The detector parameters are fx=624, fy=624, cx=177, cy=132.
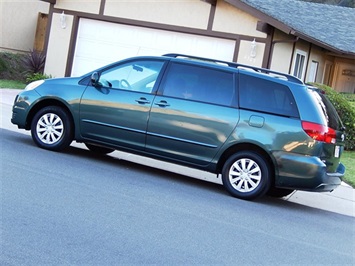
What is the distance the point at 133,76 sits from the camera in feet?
31.8

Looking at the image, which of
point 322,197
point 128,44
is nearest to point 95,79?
point 322,197

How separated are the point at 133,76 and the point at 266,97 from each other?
2.14 meters

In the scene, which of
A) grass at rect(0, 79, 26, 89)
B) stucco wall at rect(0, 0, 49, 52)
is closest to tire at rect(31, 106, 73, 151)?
grass at rect(0, 79, 26, 89)

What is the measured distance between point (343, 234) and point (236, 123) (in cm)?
212

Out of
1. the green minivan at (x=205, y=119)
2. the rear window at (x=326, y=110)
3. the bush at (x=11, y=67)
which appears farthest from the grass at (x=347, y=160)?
the rear window at (x=326, y=110)

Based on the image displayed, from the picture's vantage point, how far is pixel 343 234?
7.84 metres

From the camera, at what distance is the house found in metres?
17.2

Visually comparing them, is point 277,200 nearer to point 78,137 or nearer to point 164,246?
point 78,137

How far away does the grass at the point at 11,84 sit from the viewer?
64.6 ft

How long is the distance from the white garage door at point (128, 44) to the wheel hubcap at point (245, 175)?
9.18 metres

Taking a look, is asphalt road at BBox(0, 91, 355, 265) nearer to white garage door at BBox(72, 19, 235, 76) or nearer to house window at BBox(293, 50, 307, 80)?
white garage door at BBox(72, 19, 235, 76)

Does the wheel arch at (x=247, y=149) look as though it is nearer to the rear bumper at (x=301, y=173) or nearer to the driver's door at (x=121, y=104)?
the rear bumper at (x=301, y=173)

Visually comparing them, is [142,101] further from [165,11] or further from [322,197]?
[165,11]

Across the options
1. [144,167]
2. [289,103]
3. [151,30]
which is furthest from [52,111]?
[151,30]
